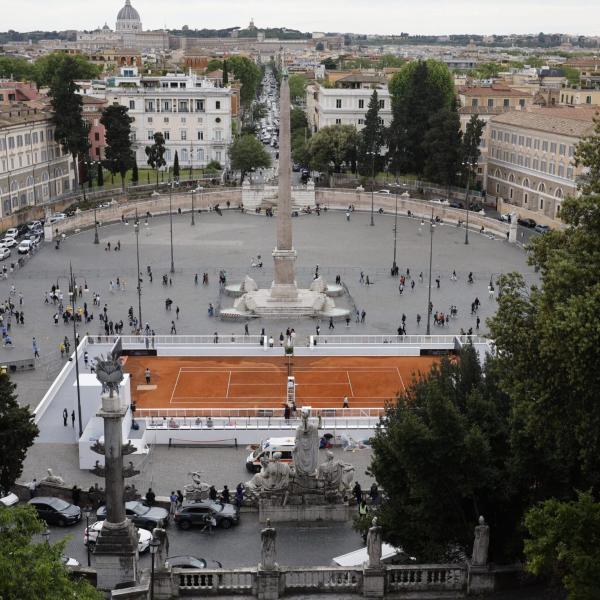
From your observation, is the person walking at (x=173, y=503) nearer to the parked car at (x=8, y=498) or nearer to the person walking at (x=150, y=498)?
the person walking at (x=150, y=498)

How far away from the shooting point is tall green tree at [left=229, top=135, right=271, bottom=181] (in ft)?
263

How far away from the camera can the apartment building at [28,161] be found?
6750 cm

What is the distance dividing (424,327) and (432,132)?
34.3m

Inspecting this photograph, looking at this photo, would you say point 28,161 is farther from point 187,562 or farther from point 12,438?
point 187,562

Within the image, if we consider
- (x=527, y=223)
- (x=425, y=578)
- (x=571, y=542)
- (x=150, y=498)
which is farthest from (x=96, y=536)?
(x=527, y=223)

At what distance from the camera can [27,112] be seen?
7281 centimetres

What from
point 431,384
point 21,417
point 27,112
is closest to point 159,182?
point 27,112

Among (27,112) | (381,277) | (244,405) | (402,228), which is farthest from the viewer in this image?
(27,112)

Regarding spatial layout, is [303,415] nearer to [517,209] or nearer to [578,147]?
[578,147]

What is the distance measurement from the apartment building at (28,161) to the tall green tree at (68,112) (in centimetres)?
123

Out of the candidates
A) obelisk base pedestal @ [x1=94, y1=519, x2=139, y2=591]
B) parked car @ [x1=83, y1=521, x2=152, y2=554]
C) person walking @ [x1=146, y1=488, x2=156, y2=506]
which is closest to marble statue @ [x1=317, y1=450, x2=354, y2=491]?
person walking @ [x1=146, y1=488, x2=156, y2=506]

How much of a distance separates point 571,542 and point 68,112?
213ft

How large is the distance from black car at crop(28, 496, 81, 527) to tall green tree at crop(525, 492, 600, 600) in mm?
12421

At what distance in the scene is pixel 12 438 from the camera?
76.4 ft
